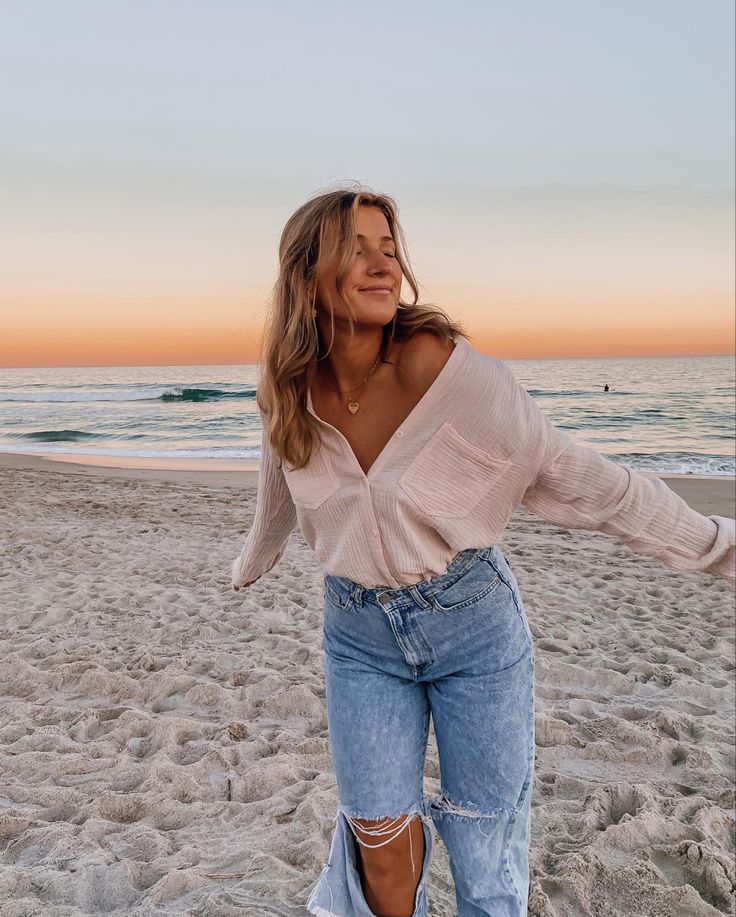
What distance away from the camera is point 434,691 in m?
1.81

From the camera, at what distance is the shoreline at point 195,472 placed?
488 inches

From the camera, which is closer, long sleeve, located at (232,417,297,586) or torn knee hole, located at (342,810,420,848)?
torn knee hole, located at (342,810,420,848)

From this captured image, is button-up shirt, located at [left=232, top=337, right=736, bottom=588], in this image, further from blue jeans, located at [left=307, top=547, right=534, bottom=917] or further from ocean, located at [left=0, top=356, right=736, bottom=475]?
ocean, located at [left=0, top=356, right=736, bottom=475]

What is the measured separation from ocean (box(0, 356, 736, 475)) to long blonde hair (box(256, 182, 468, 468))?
11214 millimetres

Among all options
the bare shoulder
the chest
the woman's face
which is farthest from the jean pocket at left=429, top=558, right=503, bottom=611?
the woman's face

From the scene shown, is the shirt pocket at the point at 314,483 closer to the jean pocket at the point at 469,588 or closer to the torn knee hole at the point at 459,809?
the jean pocket at the point at 469,588

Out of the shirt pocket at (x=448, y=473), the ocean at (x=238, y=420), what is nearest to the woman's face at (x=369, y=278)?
the shirt pocket at (x=448, y=473)

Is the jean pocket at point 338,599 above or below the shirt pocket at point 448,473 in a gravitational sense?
below

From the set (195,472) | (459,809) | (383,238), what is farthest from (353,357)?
(195,472)

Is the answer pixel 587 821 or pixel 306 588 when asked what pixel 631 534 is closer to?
pixel 587 821

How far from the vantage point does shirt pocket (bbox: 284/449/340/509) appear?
181 cm

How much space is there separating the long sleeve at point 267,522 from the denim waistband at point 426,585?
34 cm

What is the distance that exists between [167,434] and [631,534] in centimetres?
2424

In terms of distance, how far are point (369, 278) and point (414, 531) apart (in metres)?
0.61
